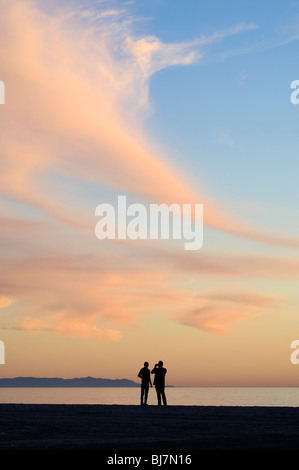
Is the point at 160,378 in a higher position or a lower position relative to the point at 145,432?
higher

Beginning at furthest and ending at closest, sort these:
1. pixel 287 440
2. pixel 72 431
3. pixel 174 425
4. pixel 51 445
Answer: pixel 174 425
pixel 72 431
pixel 287 440
pixel 51 445

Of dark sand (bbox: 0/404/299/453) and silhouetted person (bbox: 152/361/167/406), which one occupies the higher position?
silhouetted person (bbox: 152/361/167/406)

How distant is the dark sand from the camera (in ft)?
52.0

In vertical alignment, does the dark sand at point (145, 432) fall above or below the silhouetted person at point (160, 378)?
below

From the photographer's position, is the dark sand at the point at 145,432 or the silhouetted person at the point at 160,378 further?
the silhouetted person at the point at 160,378

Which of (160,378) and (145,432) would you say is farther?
(160,378)

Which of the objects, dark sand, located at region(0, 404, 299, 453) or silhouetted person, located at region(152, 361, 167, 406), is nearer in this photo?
dark sand, located at region(0, 404, 299, 453)

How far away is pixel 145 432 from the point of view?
20156 mm

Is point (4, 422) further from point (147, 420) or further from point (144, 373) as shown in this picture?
point (144, 373)

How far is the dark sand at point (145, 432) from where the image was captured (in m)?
15.8

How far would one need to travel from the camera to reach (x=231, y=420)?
25188mm

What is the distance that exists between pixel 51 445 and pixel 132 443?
206 centimetres
